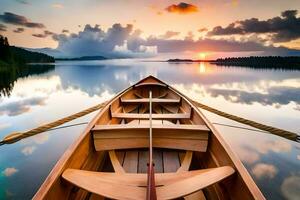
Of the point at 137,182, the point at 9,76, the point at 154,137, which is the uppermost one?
the point at 9,76

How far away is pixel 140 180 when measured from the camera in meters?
2.09

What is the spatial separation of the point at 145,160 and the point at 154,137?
1.22ft

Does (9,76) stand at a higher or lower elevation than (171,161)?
higher

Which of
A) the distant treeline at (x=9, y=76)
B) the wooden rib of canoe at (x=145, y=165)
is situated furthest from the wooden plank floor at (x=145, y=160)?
the distant treeline at (x=9, y=76)

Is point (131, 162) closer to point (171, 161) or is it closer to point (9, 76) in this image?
point (171, 161)

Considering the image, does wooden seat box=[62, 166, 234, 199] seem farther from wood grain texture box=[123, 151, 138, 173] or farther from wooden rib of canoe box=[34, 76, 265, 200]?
wood grain texture box=[123, 151, 138, 173]

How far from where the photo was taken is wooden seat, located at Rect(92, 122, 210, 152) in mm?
2863

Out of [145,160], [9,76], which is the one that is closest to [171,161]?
[145,160]

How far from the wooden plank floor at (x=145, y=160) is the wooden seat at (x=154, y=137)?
242 millimetres

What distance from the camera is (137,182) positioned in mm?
2053

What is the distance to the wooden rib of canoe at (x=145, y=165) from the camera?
1798 mm

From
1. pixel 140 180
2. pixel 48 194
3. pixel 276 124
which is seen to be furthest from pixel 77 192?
pixel 276 124

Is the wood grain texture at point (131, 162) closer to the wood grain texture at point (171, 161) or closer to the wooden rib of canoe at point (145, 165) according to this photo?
the wooden rib of canoe at point (145, 165)

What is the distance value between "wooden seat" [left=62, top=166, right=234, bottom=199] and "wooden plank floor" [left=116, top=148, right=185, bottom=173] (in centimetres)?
67
